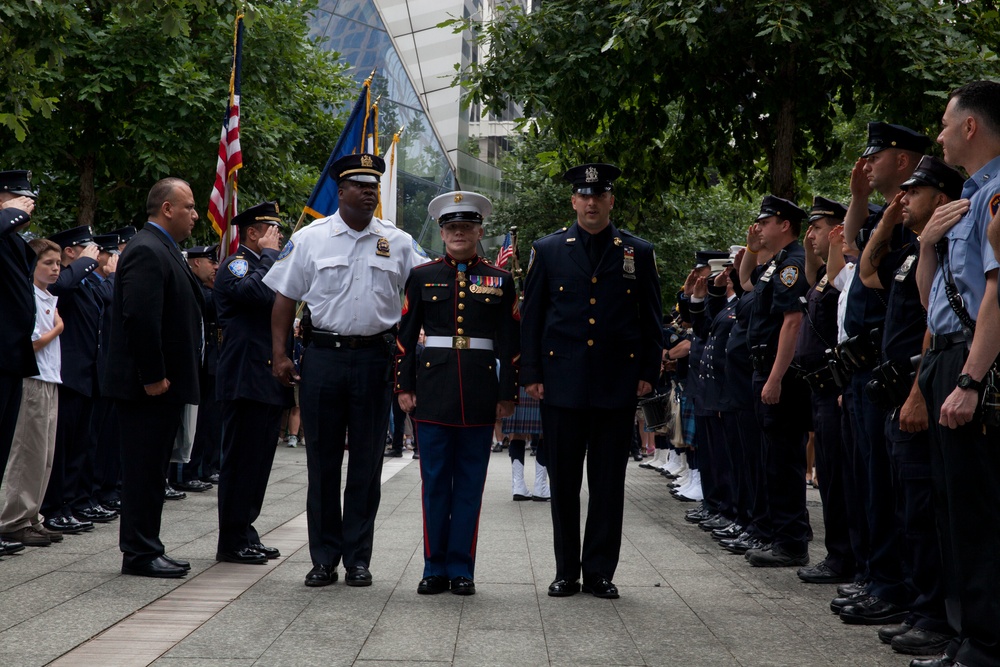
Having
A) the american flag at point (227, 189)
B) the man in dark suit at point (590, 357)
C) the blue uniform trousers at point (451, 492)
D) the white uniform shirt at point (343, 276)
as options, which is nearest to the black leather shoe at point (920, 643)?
the man in dark suit at point (590, 357)

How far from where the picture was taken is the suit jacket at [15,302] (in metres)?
7.01

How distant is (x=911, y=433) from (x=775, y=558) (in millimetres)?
2745

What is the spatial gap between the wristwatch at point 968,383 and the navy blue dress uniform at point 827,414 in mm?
2482

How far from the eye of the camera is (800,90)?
12320mm

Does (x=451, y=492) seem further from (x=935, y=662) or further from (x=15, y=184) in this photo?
(x=15, y=184)

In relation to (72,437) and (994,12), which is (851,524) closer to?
(72,437)

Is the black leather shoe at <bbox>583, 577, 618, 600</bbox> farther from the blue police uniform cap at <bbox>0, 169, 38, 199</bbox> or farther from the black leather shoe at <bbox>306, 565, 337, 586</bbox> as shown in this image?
the blue police uniform cap at <bbox>0, 169, 38, 199</bbox>

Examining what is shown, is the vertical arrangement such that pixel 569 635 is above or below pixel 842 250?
below

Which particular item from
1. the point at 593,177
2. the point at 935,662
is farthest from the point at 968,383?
the point at 593,177

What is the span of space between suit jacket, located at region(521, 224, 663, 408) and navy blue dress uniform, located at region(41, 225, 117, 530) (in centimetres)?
421

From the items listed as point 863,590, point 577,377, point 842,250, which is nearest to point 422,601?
point 577,377

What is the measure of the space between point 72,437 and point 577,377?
465 cm

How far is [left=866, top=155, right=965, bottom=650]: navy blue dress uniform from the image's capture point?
17.0ft

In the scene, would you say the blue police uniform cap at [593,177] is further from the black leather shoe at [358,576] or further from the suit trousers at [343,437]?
the black leather shoe at [358,576]
